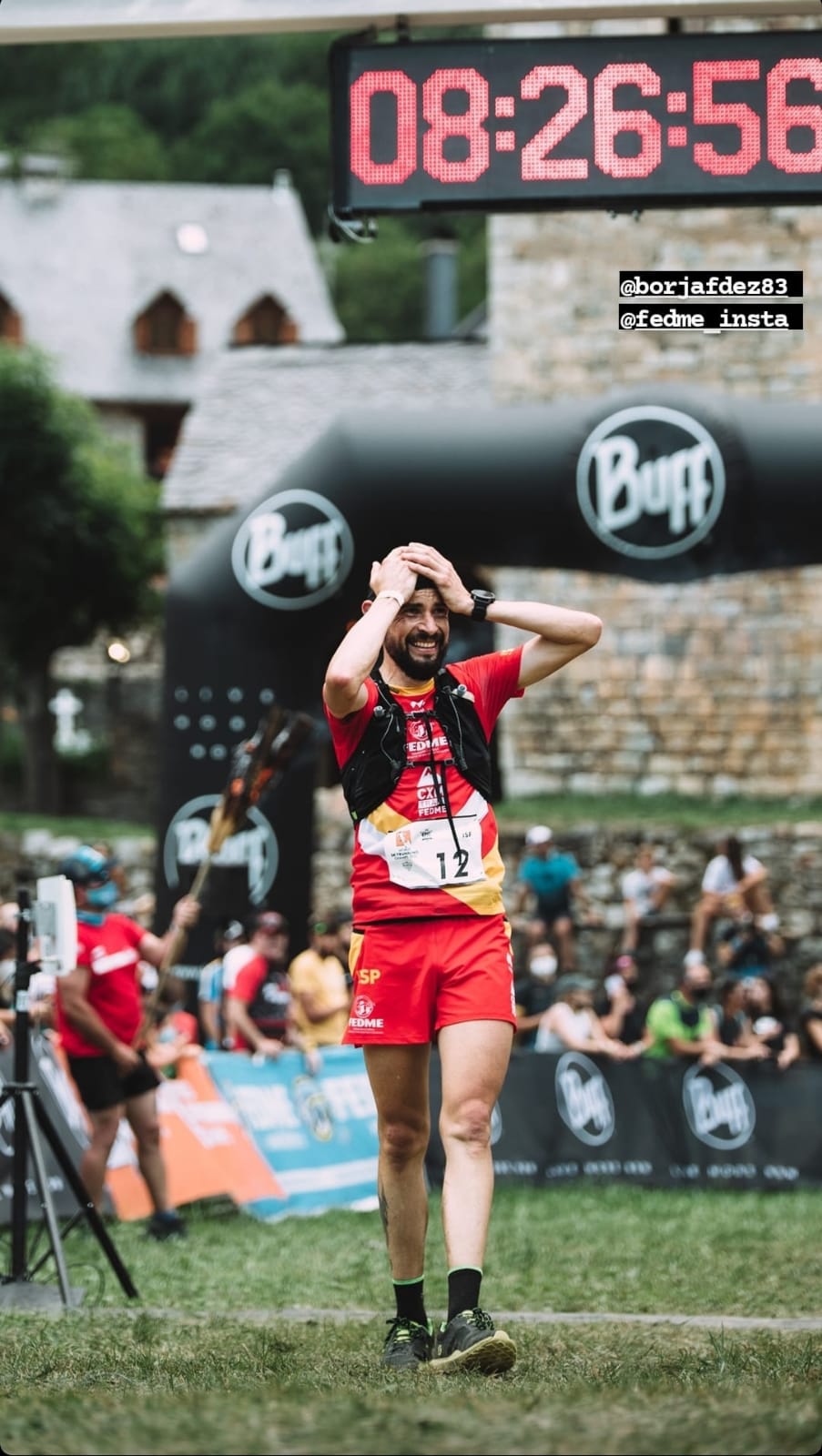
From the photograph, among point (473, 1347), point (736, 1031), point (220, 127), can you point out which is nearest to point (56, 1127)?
point (473, 1347)

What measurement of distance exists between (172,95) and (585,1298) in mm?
72154

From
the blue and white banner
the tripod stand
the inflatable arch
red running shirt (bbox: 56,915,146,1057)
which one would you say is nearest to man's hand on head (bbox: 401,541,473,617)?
the tripod stand

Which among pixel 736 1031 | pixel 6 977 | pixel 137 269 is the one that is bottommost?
pixel 736 1031

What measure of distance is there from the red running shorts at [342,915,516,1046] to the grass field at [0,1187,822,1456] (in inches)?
36.7

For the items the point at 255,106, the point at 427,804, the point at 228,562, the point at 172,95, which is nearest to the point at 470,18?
the point at 427,804

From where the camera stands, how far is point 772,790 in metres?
29.7

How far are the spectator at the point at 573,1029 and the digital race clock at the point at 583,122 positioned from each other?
905 centimetres

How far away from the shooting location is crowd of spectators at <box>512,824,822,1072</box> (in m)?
16.1

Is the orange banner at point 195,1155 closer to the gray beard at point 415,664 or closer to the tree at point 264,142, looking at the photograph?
the gray beard at point 415,664

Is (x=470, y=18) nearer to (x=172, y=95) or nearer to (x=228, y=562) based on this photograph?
(x=228, y=562)

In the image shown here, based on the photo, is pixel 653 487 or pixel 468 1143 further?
pixel 653 487

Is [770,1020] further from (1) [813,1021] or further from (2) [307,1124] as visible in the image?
(2) [307,1124]
